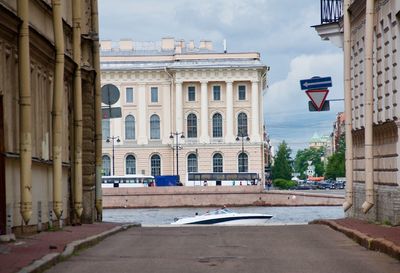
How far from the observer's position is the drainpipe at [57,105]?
23.6 meters

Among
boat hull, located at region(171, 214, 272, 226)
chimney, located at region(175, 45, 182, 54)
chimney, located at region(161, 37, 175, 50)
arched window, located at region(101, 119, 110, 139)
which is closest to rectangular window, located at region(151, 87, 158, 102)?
chimney, located at region(175, 45, 182, 54)

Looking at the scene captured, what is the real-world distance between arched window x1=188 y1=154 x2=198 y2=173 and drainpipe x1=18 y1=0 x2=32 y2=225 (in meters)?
113

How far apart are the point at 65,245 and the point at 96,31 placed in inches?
560

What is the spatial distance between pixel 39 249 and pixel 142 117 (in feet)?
387

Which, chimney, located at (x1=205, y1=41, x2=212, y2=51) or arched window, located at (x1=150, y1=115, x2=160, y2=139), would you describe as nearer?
arched window, located at (x1=150, y1=115, x2=160, y2=139)

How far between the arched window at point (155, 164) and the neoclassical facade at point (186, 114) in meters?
0.11

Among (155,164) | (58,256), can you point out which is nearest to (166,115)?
(155,164)

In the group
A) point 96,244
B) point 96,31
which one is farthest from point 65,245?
point 96,31

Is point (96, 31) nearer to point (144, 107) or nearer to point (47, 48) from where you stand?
point (47, 48)

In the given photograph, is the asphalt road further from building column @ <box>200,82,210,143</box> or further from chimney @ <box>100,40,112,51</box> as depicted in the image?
chimney @ <box>100,40,112,51</box>

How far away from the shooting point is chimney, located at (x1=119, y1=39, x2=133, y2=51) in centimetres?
14250

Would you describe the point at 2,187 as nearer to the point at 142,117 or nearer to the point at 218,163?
the point at 218,163

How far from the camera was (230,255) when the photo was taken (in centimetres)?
1694

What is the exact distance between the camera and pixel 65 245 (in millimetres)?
17719
